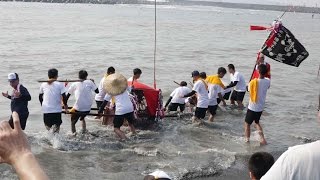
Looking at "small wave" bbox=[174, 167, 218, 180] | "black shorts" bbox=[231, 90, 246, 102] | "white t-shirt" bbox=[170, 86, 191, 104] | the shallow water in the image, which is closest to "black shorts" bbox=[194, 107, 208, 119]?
the shallow water

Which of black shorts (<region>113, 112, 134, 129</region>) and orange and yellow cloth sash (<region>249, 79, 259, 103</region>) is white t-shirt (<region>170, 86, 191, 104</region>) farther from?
orange and yellow cloth sash (<region>249, 79, 259, 103</region>)

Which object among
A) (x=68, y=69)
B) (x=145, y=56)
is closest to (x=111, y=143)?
(x=68, y=69)

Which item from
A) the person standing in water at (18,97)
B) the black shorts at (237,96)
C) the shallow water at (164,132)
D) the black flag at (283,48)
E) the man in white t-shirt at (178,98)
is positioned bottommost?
the shallow water at (164,132)

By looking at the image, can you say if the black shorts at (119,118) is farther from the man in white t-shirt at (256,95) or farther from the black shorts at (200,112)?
the man in white t-shirt at (256,95)

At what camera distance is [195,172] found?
780 centimetres

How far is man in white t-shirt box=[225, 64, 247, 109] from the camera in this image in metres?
12.8

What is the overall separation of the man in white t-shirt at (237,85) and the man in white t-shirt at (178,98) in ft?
5.43

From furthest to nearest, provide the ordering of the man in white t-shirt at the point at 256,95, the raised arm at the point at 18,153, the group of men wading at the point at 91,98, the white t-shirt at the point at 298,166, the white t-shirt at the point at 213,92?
the white t-shirt at the point at 213,92 → the man in white t-shirt at the point at 256,95 → the group of men wading at the point at 91,98 → the white t-shirt at the point at 298,166 → the raised arm at the point at 18,153

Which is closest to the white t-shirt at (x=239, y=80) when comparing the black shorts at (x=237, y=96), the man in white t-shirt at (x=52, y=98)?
the black shorts at (x=237, y=96)

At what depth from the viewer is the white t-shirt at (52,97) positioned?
29.1 ft

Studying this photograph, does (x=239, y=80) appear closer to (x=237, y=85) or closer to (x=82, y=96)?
(x=237, y=85)

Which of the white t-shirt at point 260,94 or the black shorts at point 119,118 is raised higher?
the white t-shirt at point 260,94

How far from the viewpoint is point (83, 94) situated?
376 inches

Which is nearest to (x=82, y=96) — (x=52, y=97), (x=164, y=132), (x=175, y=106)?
(x=52, y=97)
